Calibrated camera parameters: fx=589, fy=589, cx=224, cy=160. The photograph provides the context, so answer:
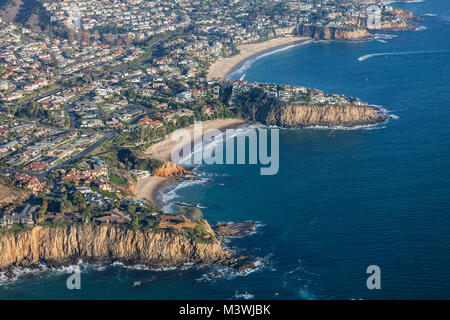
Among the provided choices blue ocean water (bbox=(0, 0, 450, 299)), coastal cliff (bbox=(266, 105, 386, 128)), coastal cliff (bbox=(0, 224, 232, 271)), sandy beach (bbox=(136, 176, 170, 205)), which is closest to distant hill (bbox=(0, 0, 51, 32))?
coastal cliff (bbox=(266, 105, 386, 128))

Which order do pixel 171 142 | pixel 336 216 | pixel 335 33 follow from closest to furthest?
pixel 336 216
pixel 171 142
pixel 335 33

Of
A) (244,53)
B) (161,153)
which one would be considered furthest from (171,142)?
(244,53)

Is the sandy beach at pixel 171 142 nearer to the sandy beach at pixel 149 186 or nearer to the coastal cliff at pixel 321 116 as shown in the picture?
the coastal cliff at pixel 321 116

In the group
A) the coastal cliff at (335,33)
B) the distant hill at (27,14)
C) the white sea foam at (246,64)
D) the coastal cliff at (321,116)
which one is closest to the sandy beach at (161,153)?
the coastal cliff at (321,116)

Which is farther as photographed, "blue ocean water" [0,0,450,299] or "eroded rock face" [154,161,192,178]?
"eroded rock face" [154,161,192,178]

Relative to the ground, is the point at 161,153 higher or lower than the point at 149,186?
higher

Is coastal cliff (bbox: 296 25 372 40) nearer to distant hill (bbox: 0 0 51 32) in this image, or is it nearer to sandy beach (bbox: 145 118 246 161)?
sandy beach (bbox: 145 118 246 161)

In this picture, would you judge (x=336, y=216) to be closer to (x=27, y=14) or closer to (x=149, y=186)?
(x=149, y=186)
